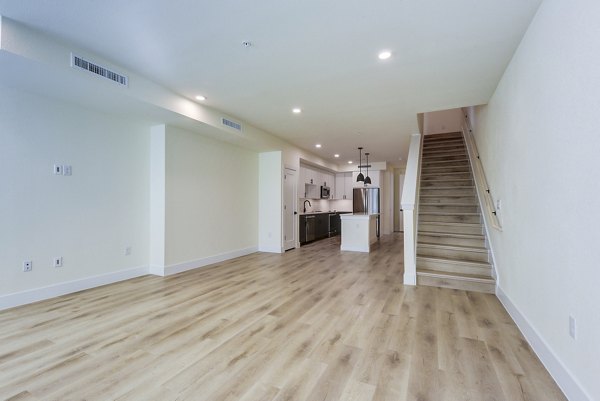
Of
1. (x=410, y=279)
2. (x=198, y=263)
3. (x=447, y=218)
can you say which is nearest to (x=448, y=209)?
(x=447, y=218)

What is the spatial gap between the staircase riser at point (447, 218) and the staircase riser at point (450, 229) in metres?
0.16

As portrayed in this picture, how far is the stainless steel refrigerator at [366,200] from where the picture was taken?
9617 millimetres

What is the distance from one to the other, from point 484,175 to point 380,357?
3.67 meters

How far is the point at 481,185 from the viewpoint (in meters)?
4.50

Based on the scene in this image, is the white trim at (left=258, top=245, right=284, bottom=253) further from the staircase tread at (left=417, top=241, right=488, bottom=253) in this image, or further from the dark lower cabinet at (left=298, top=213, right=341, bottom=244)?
the staircase tread at (left=417, top=241, right=488, bottom=253)

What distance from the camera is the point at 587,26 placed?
1.54 m

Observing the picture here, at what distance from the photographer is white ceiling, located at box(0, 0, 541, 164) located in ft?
7.28

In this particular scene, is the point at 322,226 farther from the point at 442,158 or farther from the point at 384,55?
the point at 384,55

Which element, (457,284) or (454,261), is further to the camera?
(454,261)

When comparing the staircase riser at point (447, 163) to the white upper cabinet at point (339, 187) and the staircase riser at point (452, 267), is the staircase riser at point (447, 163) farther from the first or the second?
the white upper cabinet at point (339, 187)

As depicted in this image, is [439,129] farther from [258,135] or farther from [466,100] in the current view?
[258,135]

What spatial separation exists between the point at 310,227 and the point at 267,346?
19.4 feet

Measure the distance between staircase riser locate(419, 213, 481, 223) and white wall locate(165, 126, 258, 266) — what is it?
3762 mm

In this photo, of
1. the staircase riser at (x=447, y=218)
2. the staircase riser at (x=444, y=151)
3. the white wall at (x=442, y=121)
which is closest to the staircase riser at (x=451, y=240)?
the staircase riser at (x=447, y=218)
